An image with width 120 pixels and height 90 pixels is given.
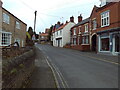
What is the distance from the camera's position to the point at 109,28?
1902 centimetres

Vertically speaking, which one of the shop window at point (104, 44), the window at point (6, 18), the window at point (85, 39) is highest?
the window at point (6, 18)

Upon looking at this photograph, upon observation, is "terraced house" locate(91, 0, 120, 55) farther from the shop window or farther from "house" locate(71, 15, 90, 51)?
"house" locate(71, 15, 90, 51)

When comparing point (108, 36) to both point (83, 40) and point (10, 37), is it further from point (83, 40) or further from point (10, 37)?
point (10, 37)

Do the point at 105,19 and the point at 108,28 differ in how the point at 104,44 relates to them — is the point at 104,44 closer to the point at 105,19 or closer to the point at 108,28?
the point at 108,28

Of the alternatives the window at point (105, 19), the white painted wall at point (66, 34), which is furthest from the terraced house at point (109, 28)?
the white painted wall at point (66, 34)

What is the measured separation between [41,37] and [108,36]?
90537mm

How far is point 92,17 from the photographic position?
27.1 metres

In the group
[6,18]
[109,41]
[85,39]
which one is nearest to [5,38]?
[6,18]

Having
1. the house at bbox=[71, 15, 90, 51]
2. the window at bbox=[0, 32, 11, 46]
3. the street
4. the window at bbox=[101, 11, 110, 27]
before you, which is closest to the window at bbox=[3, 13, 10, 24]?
the window at bbox=[0, 32, 11, 46]

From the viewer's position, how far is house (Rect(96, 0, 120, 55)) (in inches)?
694

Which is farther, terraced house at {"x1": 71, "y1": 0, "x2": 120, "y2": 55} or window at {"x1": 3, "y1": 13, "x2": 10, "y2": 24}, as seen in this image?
terraced house at {"x1": 71, "y1": 0, "x2": 120, "y2": 55}

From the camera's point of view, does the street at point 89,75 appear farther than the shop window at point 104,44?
No

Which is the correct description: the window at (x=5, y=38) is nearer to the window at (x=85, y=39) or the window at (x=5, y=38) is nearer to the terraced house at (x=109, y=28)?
the terraced house at (x=109, y=28)

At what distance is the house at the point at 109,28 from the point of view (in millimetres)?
17625
